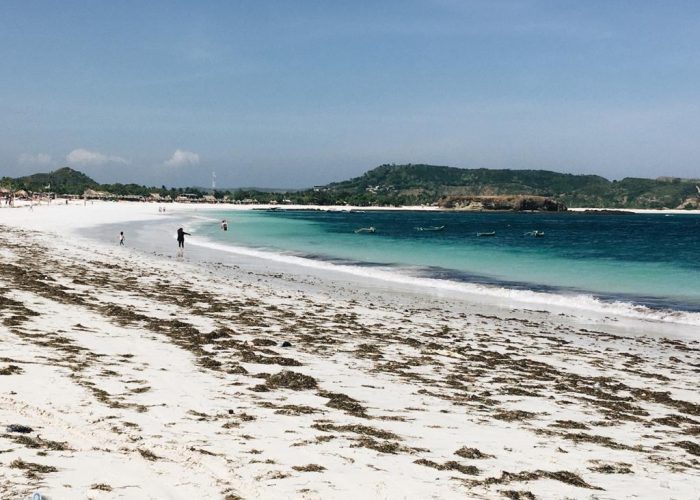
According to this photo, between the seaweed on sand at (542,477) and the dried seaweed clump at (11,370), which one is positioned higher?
the dried seaweed clump at (11,370)

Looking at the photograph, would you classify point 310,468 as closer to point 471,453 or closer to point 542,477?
point 471,453

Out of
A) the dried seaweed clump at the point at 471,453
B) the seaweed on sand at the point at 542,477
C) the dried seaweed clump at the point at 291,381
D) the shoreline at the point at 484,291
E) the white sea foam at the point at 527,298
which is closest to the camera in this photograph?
the seaweed on sand at the point at 542,477

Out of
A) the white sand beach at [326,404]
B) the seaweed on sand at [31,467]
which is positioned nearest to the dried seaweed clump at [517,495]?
the white sand beach at [326,404]

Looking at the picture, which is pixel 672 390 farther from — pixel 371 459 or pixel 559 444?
pixel 371 459

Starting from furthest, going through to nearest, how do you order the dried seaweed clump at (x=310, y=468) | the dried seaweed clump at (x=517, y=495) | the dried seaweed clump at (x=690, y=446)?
the dried seaweed clump at (x=690, y=446)
the dried seaweed clump at (x=310, y=468)
the dried seaweed clump at (x=517, y=495)

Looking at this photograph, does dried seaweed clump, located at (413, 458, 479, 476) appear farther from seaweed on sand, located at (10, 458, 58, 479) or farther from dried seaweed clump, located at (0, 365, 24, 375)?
dried seaweed clump, located at (0, 365, 24, 375)

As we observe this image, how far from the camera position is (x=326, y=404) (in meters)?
8.19

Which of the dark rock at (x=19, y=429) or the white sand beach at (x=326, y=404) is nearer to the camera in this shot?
the white sand beach at (x=326, y=404)

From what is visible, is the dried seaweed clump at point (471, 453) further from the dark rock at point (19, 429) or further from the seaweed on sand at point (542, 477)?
the dark rock at point (19, 429)

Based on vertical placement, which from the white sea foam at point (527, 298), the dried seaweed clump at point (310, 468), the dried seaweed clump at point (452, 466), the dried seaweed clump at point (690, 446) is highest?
the dried seaweed clump at point (310, 468)

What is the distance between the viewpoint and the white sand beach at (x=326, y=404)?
18.4 ft

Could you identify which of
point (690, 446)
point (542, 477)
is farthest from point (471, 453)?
point (690, 446)

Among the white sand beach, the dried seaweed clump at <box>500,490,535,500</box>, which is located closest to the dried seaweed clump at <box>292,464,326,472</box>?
the white sand beach

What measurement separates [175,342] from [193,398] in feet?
13.0
